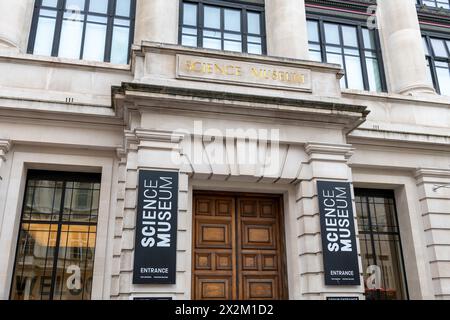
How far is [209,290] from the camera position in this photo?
1075cm

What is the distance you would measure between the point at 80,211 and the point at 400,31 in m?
11.9

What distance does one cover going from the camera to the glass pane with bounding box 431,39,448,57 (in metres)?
16.3

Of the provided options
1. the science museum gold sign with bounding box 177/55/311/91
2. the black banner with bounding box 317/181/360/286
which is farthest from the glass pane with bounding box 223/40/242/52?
the black banner with bounding box 317/181/360/286

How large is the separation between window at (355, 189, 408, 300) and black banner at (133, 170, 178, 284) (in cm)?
620

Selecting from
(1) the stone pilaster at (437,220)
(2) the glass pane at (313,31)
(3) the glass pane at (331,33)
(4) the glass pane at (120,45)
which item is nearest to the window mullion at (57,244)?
(4) the glass pane at (120,45)

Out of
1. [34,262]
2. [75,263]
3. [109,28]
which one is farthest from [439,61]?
[34,262]

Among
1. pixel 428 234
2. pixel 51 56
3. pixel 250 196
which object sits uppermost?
pixel 51 56

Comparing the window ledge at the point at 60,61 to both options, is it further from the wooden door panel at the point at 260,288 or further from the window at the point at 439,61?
the window at the point at 439,61

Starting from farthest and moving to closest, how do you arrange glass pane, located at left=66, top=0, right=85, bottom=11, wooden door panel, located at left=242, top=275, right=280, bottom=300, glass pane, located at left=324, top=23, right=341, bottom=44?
glass pane, located at left=324, top=23, right=341, bottom=44 < glass pane, located at left=66, top=0, right=85, bottom=11 < wooden door panel, located at left=242, top=275, right=280, bottom=300

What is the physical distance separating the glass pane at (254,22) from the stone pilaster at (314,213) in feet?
18.1

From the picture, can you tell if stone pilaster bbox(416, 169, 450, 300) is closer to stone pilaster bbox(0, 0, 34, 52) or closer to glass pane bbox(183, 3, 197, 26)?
glass pane bbox(183, 3, 197, 26)

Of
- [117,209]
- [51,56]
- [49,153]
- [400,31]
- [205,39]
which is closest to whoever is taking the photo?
[117,209]
